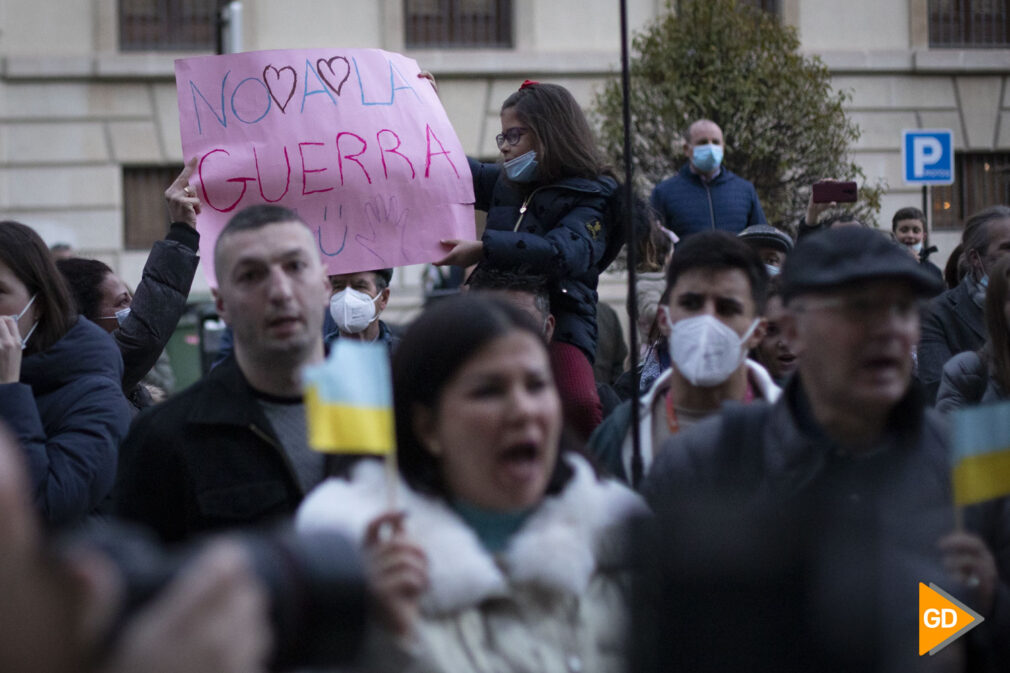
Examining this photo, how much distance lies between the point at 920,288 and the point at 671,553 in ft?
2.25

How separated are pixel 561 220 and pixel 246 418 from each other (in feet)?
4.94

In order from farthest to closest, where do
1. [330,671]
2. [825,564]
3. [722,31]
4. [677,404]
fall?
[722,31] → [677,404] → [825,564] → [330,671]

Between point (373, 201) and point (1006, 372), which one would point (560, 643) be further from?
point (373, 201)

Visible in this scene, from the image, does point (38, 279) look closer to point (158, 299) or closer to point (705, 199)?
point (158, 299)

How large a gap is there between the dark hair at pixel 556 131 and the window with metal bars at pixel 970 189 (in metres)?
14.0

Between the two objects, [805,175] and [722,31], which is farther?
[722,31]

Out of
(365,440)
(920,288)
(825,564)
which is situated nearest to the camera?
(365,440)

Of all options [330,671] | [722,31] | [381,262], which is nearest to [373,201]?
[381,262]

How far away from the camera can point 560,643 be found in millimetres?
Result: 2332

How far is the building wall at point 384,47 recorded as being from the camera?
1659 cm

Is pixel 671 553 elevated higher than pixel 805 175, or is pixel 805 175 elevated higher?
pixel 805 175

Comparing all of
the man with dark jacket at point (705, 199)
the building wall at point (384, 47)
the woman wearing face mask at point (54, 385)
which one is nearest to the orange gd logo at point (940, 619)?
the woman wearing face mask at point (54, 385)

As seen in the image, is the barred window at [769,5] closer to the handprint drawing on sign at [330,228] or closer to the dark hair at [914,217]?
the dark hair at [914,217]

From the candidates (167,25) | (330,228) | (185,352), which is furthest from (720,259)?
(167,25)
